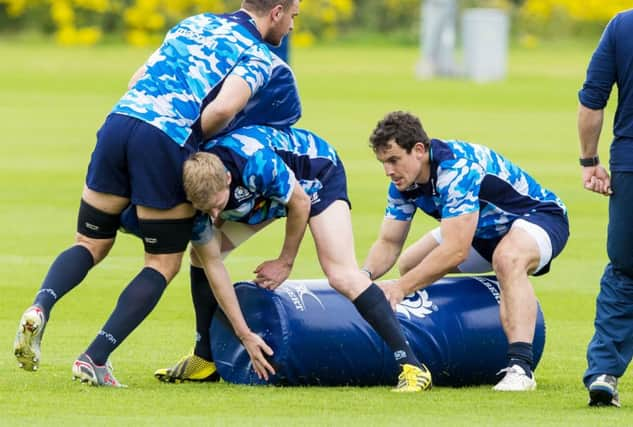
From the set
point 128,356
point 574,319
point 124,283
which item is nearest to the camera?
point 128,356

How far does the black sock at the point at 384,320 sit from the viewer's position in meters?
8.06

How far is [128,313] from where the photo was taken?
26.1 ft

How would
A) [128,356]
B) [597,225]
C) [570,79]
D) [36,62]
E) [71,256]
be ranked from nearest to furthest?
[71,256] → [128,356] → [597,225] → [570,79] → [36,62]

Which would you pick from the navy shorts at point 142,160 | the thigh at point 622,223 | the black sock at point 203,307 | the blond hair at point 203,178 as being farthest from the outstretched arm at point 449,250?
the navy shorts at point 142,160

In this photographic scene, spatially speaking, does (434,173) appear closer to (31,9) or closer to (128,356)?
(128,356)

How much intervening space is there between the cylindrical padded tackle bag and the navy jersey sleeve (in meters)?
1.55

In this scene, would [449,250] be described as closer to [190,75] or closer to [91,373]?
[190,75]

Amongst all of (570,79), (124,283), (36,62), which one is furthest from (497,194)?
(36,62)

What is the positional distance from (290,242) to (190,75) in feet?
3.26

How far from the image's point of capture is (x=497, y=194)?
28.0 feet

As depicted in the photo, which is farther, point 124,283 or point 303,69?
point 303,69

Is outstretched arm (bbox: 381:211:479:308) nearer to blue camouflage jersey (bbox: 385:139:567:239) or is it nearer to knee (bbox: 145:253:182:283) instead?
blue camouflage jersey (bbox: 385:139:567:239)

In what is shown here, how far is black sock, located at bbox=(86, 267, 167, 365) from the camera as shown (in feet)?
25.9

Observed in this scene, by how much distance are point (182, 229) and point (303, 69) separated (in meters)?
37.7
